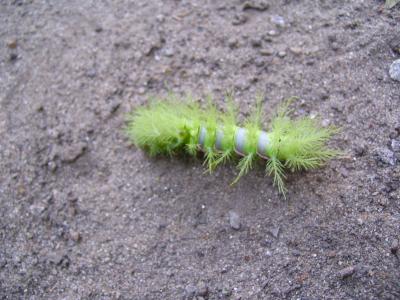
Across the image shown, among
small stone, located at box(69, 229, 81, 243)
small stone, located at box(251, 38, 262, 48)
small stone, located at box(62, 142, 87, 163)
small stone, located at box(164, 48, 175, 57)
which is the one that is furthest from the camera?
small stone, located at box(164, 48, 175, 57)

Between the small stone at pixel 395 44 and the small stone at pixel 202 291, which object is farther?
the small stone at pixel 395 44

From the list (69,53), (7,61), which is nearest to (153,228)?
(69,53)

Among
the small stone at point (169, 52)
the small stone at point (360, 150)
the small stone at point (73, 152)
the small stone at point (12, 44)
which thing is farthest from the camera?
the small stone at point (12, 44)

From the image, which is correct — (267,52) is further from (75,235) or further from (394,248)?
(75,235)

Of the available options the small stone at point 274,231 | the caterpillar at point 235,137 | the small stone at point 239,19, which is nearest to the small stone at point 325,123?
the caterpillar at point 235,137

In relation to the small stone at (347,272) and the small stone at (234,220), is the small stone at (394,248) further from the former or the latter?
the small stone at (234,220)

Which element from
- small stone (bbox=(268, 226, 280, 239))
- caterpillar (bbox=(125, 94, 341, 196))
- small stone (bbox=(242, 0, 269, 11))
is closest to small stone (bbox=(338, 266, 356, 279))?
small stone (bbox=(268, 226, 280, 239))

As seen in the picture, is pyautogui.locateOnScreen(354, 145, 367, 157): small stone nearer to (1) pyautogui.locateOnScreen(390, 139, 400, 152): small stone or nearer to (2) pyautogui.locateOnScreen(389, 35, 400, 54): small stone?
(1) pyautogui.locateOnScreen(390, 139, 400, 152): small stone

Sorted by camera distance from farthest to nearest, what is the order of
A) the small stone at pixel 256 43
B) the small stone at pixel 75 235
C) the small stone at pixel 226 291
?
the small stone at pixel 256 43
the small stone at pixel 75 235
the small stone at pixel 226 291
